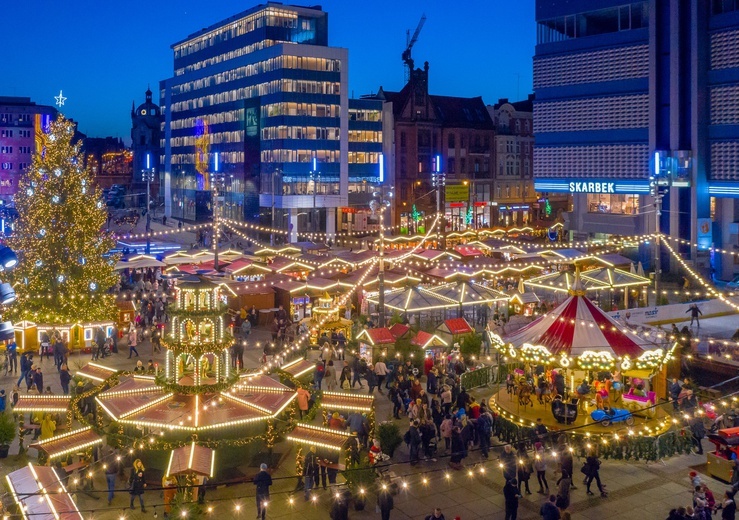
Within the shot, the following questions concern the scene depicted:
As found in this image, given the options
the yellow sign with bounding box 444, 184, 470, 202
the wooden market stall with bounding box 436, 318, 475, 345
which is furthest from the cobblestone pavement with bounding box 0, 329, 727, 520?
the yellow sign with bounding box 444, 184, 470, 202

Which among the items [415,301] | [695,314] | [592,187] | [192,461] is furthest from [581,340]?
[592,187]

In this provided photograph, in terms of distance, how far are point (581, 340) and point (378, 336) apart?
27.2 feet

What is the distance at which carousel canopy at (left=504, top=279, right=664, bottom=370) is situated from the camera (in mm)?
21234

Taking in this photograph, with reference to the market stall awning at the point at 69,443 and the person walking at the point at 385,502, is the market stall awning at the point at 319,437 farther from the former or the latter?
the market stall awning at the point at 69,443

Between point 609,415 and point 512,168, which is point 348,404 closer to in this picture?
point 609,415

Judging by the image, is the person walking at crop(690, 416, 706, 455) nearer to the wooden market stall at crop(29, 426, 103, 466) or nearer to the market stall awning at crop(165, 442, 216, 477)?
the market stall awning at crop(165, 442, 216, 477)

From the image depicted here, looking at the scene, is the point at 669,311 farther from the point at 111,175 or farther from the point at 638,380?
the point at 111,175

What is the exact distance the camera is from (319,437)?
18.8 m

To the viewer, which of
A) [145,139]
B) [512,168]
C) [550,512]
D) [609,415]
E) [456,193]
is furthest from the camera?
[145,139]

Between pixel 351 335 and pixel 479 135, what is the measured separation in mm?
62429

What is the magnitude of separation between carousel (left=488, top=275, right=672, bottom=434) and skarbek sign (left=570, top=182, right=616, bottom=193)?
126 ft

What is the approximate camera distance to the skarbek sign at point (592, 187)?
60062 millimetres

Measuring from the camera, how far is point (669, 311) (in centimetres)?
3234

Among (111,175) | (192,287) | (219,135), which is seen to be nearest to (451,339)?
(192,287)
